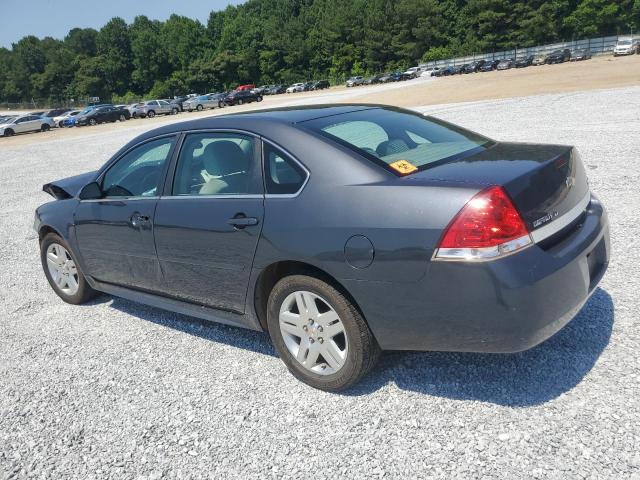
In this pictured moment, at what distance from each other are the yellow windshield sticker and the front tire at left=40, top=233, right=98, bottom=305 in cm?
322

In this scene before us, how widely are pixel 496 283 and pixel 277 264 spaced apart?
129 centimetres

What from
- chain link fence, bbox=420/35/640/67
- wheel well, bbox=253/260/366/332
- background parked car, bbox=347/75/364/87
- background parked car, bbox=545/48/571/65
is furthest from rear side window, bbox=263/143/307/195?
chain link fence, bbox=420/35/640/67

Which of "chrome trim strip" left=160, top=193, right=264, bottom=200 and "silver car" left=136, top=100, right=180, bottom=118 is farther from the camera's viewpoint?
"silver car" left=136, top=100, right=180, bottom=118

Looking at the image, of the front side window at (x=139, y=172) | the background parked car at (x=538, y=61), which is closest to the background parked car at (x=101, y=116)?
the front side window at (x=139, y=172)

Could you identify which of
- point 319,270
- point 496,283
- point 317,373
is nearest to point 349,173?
point 319,270

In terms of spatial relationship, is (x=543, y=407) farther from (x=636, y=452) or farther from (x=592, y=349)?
(x=592, y=349)

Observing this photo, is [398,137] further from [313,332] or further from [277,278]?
[313,332]

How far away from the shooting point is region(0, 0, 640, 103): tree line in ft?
305

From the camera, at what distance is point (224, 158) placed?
3.73 metres

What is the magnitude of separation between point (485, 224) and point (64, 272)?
4.14 m

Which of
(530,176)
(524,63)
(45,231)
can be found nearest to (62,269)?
(45,231)

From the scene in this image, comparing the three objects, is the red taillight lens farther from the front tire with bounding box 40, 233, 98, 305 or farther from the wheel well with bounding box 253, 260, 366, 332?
the front tire with bounding box 40, 233, 98, 305

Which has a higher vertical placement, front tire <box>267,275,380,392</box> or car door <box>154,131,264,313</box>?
car door <box>154,131,264,313</box>

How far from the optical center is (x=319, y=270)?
3111 mm
